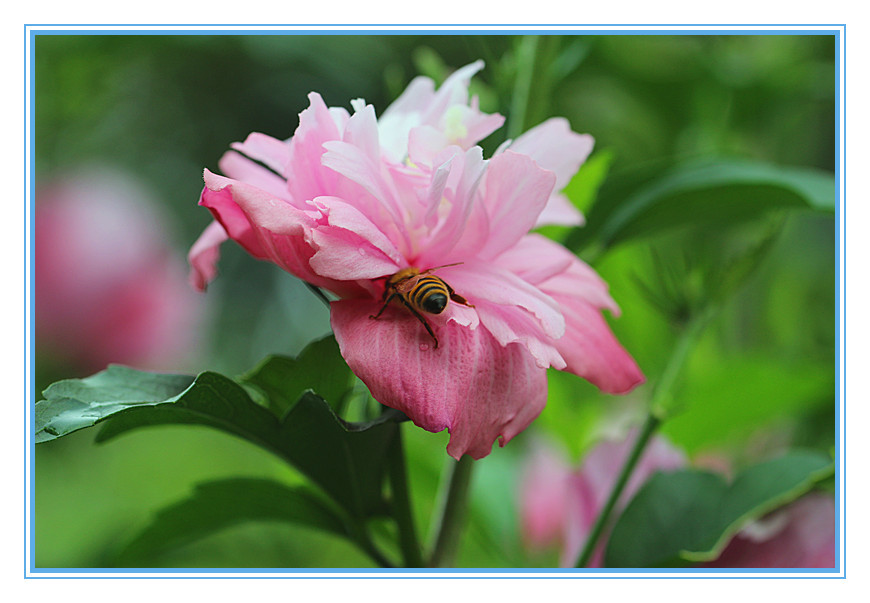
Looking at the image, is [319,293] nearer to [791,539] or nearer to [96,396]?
[96,396]

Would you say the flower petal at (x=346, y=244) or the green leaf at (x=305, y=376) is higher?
the flower petal at (x=346, y=244)

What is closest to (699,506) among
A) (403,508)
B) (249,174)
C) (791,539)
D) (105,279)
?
(791,539)

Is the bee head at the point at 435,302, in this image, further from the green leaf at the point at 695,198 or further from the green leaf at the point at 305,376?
the green leaf at the point at 695,198

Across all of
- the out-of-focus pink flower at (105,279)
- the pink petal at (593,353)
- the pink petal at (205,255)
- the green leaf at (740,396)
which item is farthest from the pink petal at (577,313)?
the out-of-focus pink flower at (105,279)

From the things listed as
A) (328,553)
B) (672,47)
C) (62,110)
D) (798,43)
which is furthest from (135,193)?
(798,43)

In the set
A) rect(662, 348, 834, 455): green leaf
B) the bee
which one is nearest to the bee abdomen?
the bee
